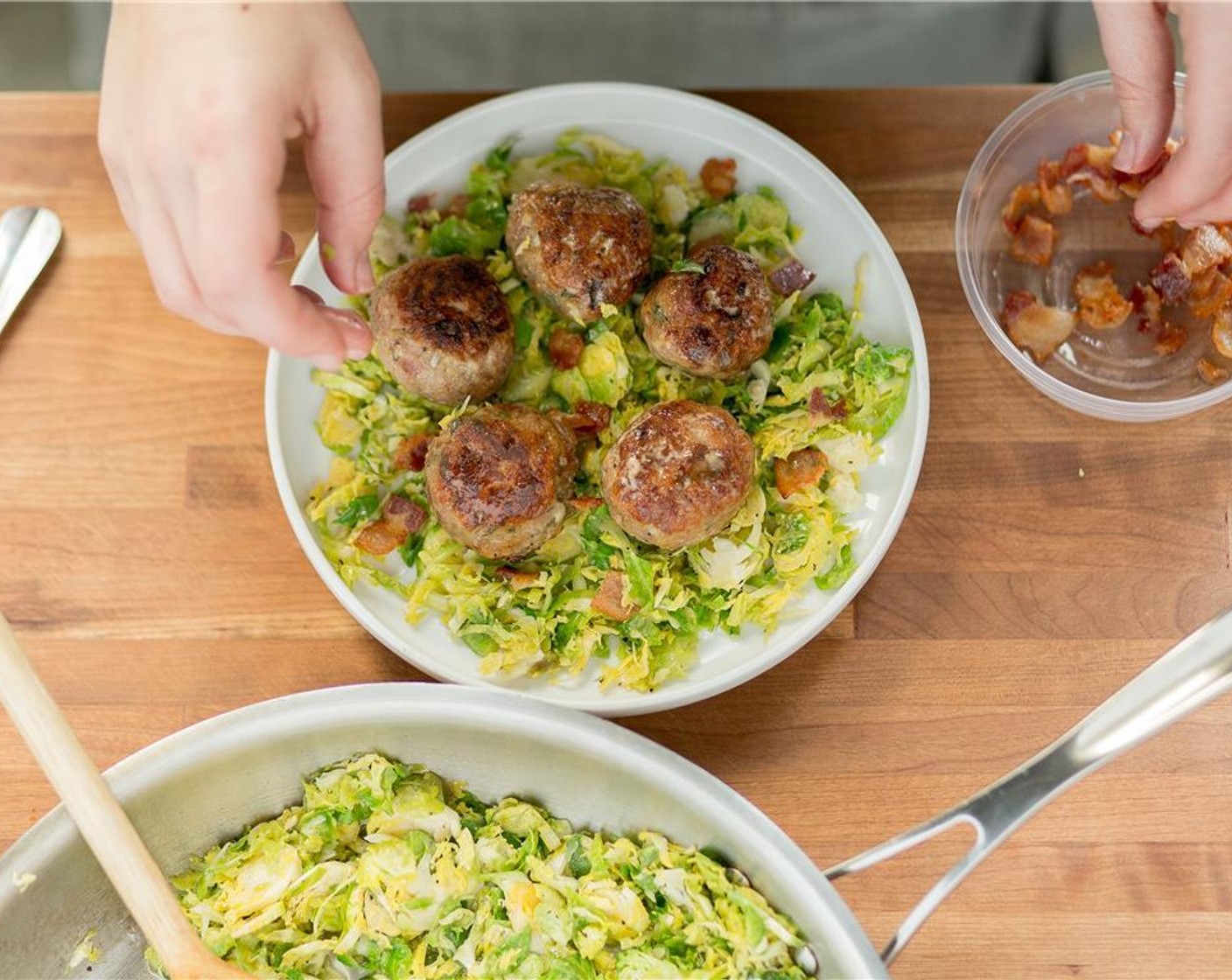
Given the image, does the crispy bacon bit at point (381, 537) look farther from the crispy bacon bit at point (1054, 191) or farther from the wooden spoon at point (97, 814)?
the crispy bacon bit at point (1054, 191)

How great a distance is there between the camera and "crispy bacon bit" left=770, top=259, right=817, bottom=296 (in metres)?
2.25

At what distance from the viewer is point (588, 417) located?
2236mm

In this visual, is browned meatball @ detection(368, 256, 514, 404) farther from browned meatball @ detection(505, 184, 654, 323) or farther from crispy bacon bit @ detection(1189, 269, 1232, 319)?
crispy bacon bit @ detection(1189, 269, 1232, 319)

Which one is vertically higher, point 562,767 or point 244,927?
point 562,767

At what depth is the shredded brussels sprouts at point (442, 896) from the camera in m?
1.95

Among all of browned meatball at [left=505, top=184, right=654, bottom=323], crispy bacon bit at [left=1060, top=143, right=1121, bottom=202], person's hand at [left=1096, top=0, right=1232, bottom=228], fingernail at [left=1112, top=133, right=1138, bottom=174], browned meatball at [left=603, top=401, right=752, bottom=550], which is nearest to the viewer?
person's hand at [left=1096, top=0, right=1232, bottom=228]

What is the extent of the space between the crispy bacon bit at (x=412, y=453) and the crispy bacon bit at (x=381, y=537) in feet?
0.37

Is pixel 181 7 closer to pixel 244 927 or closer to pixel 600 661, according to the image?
pixel 600 661

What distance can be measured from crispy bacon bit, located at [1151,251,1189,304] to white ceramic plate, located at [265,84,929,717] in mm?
535

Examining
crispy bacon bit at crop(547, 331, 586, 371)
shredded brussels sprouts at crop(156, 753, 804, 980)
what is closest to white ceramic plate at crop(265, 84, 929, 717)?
shredded brussels sprouts at crop(156, 753, 804, 980)

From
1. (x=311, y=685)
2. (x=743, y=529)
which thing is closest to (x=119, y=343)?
(x=311, y=685)

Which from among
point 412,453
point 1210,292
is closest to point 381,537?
point 412,453

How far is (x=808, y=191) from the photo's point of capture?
2236mm

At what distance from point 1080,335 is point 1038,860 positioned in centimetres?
98
